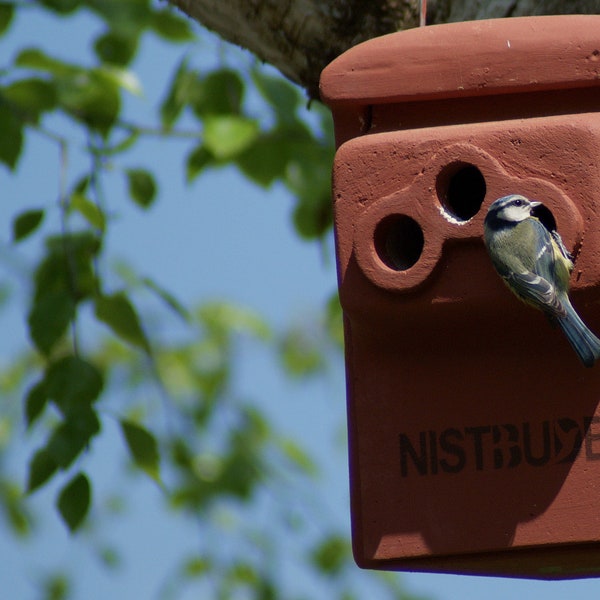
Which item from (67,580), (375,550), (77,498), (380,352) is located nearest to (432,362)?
(380,352)

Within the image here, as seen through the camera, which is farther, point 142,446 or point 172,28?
point 172,28

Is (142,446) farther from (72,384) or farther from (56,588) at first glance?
(56,588)

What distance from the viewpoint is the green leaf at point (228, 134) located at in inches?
140

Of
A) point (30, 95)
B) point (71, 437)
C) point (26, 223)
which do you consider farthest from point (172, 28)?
point (71, 437)

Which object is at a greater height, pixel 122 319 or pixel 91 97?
pixel 91 97

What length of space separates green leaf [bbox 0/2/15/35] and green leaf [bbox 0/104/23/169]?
0.46 m

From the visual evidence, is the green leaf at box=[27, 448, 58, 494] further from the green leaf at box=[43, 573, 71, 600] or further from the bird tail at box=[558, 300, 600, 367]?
Answer: the green leaf at box=[43, 573, 71, 600]

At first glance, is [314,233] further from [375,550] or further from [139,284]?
[375,550]

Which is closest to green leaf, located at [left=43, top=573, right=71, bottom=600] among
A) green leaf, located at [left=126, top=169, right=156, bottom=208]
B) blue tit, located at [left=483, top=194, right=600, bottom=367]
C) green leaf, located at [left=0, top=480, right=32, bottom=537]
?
green leaf, located at [left=0, top=480, right=32, bottom=537]

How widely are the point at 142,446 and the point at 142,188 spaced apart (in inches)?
35.5

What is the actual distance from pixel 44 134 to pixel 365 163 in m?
1.23

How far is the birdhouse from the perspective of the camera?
97.0 inches

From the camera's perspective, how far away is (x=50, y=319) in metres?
3.08

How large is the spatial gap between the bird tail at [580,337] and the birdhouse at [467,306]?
7 centimetres
